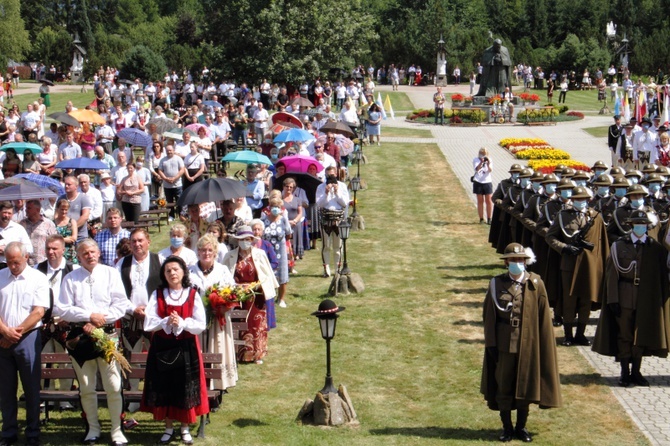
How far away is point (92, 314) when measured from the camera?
10.0 m

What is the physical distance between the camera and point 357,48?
51094 millimetres

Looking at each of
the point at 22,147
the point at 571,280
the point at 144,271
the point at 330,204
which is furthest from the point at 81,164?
the point at 571,280

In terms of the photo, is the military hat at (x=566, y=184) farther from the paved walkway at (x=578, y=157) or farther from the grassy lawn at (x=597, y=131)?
the grassy lawn at (x=597, y=131)

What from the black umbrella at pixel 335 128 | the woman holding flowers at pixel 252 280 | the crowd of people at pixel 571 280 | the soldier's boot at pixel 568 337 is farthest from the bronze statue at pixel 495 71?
the woman holding flowers at pixel 252 280

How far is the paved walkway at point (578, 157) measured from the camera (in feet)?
37.2

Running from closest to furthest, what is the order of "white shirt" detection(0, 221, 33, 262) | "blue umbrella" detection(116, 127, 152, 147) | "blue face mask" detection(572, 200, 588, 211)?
"white shirt" detection(0, 221, 33, 262), "blue face mask" detection(572, 200, 588, 211), "blue umbrella" detection(116, 127, 152, 147)

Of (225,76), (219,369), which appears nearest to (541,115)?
(225,76)

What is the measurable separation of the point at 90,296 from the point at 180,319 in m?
1.00

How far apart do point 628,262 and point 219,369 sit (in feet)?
16.6

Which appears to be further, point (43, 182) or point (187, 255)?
point (43, 182)

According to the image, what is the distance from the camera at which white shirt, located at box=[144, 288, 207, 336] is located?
9.84m

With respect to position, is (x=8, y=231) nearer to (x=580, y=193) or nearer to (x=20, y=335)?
(x=20, y=335)

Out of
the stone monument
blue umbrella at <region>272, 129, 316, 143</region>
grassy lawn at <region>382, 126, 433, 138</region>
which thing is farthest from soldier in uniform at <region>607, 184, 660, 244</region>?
the stone monument

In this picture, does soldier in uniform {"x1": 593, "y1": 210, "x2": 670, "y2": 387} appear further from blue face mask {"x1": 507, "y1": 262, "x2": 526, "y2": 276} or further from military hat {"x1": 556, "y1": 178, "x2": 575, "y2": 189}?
blue face mask {"x1": 507, "y1": 262, "x2": 526, "y2": 276}
